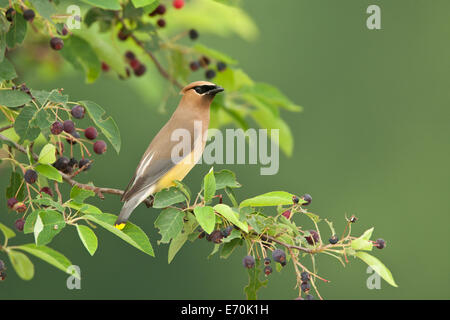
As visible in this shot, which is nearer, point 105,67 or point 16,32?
point 16,32

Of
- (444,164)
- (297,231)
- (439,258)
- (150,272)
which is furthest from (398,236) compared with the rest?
(297,231)

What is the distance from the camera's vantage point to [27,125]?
2.32 metres

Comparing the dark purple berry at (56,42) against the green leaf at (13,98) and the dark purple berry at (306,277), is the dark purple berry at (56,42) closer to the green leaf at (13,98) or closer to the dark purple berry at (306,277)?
the green leaf at (13,98)

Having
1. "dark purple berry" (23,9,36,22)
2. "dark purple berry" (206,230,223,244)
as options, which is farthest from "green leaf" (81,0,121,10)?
"dark purple berry" (206,230,223,244)

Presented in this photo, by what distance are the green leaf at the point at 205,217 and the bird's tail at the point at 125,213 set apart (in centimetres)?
25

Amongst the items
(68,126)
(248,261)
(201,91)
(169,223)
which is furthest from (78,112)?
(201,91)

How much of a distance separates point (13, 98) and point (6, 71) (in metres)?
0.12

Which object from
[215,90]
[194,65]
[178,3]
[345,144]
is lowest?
[215,90]

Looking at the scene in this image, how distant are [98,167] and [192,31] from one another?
4.68 meters

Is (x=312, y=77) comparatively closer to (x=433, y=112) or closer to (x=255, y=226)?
(x=433, y=112)

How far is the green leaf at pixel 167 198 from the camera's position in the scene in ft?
7.93

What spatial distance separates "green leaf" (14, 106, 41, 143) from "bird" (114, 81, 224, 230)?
0.58 m

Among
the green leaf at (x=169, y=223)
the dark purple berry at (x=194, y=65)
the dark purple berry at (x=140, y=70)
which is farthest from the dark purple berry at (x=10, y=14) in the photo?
the dark purple berry at (x=140, y=70)

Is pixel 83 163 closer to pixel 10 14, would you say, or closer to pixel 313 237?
pixel 10 14
